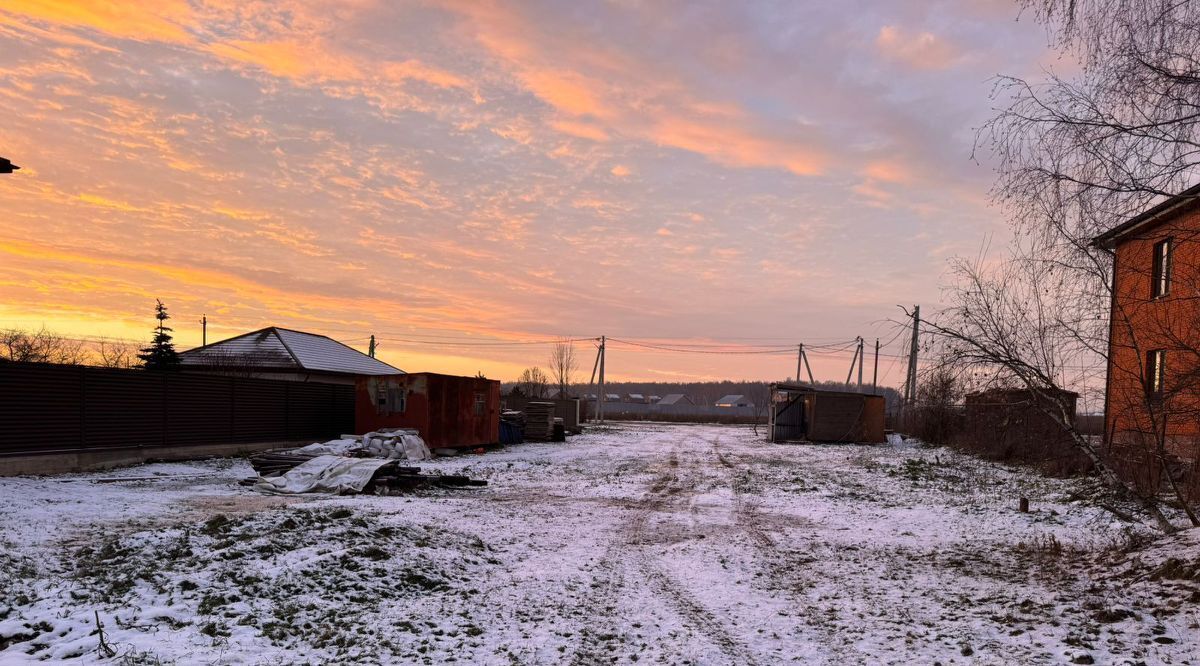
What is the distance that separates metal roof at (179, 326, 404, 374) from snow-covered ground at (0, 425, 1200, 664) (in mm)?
17894

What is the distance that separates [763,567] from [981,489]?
10491mm

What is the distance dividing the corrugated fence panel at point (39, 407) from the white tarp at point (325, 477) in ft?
15.9

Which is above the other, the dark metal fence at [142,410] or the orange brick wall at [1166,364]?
the orange brick wall at [1166,364]

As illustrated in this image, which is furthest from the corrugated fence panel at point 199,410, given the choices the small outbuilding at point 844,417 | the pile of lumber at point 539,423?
the small outbuilding at point 844,417

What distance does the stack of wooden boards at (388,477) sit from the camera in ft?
46.3

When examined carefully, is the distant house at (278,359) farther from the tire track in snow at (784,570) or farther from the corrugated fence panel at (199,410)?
the tire track in snow at (784,570)

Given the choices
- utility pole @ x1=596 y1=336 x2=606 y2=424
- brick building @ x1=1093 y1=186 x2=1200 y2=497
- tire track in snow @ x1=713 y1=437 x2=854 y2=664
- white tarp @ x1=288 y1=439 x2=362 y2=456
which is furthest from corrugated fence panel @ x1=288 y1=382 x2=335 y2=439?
utility pole @ x1=596 y1=336 x2=606 y2=424

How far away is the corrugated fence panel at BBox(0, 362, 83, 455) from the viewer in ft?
46.3

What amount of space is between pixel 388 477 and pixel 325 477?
47.7 inches

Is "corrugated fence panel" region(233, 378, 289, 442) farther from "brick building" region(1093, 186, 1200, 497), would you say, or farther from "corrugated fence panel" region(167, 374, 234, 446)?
"brick building" region(1093, 186, 1200, 497)

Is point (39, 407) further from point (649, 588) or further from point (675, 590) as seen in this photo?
point (675, 590)

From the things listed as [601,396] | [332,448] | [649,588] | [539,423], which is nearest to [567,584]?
[649,588]

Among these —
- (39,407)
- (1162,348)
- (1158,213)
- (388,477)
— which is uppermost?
(1158,213)

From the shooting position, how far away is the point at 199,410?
18.8 metres
